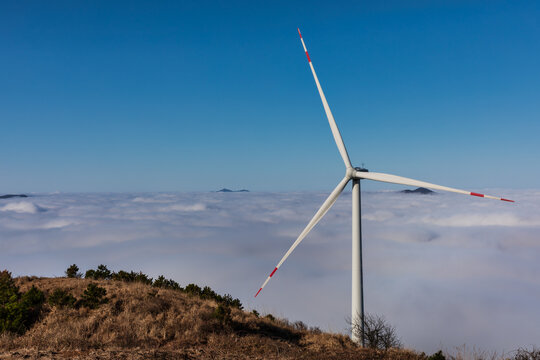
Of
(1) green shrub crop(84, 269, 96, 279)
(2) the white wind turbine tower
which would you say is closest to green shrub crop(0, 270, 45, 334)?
(1) green shrub crop(84, 269, 96, 279)

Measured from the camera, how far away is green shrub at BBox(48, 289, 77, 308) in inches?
1150

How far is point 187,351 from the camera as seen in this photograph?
69.8ft

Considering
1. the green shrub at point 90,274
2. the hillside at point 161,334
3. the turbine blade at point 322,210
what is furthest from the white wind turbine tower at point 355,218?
the green shrub at point 90,274

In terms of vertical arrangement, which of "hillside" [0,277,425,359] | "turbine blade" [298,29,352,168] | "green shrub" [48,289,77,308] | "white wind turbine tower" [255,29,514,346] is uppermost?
"turbine blade" [298,29,352,168]

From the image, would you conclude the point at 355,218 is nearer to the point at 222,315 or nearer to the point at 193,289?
the point at 222,315

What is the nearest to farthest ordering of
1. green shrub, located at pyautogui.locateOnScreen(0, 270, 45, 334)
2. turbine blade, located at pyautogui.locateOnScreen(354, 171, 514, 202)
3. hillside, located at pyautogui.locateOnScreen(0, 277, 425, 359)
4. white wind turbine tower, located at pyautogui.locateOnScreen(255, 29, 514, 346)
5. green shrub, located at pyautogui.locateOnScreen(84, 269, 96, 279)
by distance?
hillside, located at pyautogui.locateOnScreen(0, 277, 425, 359)
green shrub, located at pyautogui.locateOnScreen(0, 270, 45, 334)
turbine blade, located at pyautogui.locateOnScreen(354, 171, 514, 202)
white wind turbine tower, located at pyautogui.locateOnScreen(255, 29, 514, 346)
green shrub, located at pyautogui.locateOnScreen(84, 269, 96, 279)

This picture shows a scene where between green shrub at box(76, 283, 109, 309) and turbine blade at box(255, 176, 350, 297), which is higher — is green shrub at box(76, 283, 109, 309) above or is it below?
below

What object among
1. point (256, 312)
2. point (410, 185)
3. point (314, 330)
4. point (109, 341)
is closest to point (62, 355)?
point (109, 341)

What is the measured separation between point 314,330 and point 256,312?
17.0 ft

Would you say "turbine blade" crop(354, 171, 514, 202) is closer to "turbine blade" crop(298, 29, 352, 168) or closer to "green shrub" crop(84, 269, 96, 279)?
"turbine blade" crop(298, 29, 352, 168)

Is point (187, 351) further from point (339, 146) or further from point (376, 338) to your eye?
point (339, 146)

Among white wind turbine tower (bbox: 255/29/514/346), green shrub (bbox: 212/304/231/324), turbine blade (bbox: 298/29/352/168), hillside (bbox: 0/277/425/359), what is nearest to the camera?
hillside (bbox: 0/277/425/359)

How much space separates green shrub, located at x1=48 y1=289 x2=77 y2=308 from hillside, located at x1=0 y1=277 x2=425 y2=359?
1.43ft

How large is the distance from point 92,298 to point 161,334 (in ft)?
25.3
